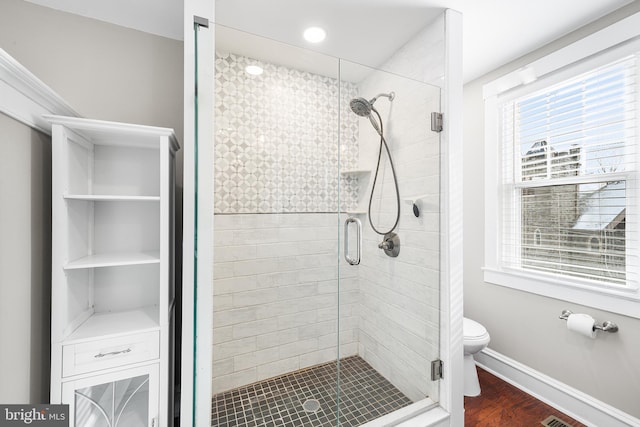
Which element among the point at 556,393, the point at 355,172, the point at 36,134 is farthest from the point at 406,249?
the point at 36,134

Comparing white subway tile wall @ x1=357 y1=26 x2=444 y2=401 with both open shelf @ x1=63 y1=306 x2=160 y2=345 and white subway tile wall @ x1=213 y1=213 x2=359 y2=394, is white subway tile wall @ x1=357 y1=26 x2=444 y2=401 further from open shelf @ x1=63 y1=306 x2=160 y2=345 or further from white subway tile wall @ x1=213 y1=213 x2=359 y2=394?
open shelf @ x1=63 y1=306 x2=160 y2=345

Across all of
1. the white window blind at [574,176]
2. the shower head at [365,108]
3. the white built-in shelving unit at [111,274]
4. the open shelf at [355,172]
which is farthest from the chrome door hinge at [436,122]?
the white built-in shelving unit at [111,274]

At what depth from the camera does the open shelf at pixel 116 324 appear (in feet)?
4.21

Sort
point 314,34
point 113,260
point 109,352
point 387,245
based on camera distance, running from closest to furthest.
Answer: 1. point 109,352
2. point 113,260
3. point 387,245
4. point 314,34

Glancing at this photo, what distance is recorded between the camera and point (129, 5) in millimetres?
1564

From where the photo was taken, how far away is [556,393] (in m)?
1.86

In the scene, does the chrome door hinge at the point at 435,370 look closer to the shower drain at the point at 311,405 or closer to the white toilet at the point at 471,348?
the white toilet at the point at 471,348

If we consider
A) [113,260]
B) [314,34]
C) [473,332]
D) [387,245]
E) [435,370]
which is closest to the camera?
[113,260]

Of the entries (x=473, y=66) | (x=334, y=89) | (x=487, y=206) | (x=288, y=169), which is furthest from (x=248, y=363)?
(x=473, y=66)

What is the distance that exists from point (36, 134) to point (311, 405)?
1721mm

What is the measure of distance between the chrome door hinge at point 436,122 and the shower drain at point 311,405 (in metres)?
1.56

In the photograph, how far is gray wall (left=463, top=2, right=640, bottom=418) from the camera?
1612mm

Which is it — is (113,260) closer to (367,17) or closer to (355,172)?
(355,172)

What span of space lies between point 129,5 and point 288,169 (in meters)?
1.33
